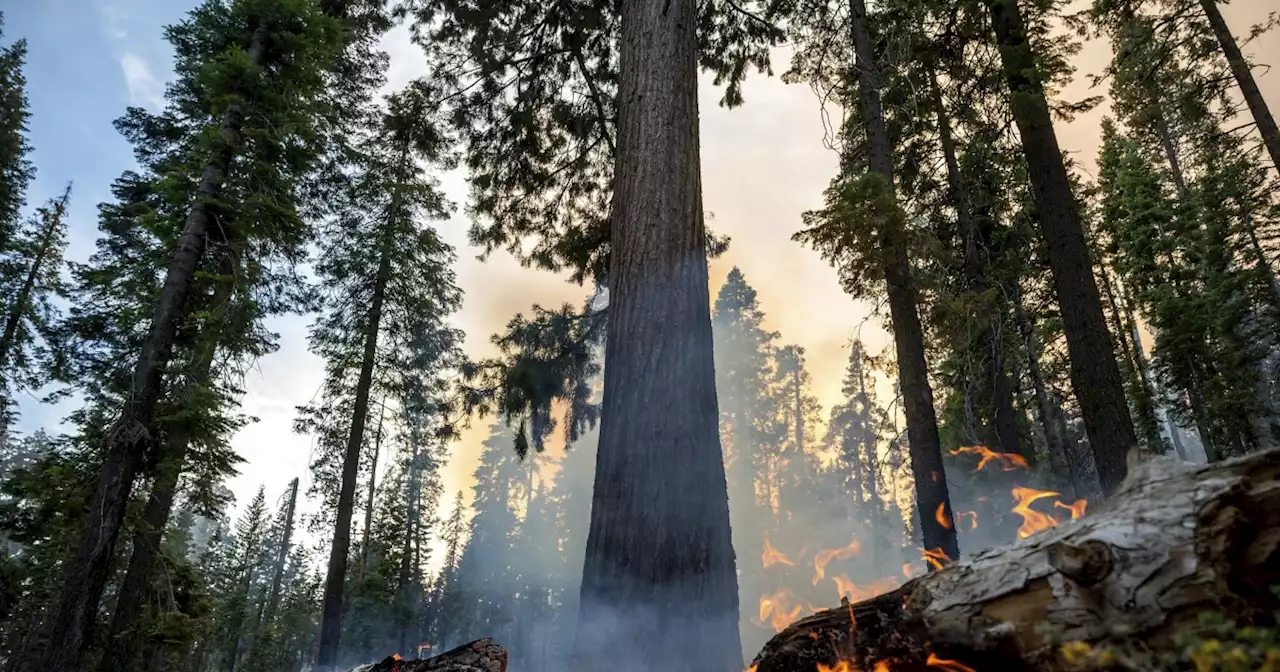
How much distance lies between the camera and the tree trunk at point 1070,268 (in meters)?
6.20

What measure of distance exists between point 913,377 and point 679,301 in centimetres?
514

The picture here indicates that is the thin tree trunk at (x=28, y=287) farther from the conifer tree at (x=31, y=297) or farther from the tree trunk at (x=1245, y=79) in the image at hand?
the tree trunk at (x=1245, y=79)

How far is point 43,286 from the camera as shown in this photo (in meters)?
20.5

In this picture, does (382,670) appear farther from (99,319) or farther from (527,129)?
(99,319)

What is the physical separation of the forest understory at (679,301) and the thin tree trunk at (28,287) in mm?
114

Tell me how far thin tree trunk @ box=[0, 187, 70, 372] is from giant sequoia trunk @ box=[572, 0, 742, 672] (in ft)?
81.6

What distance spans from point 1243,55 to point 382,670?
52.6 feet

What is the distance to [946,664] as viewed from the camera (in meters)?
2.10

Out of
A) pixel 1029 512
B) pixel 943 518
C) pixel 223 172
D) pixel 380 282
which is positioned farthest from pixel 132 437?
pixel 943 518

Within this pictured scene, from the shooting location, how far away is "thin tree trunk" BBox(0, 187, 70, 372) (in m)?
18.5

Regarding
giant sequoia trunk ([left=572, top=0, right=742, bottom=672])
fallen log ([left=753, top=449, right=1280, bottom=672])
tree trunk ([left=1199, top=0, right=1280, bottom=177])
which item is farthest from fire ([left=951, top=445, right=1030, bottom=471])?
tree trunk ([left=1199, top=0, right=1280, bottom=177])

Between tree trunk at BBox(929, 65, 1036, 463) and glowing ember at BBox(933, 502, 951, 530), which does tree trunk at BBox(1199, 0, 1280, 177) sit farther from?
glowing ember at BBox(933, 502, 951, 530)

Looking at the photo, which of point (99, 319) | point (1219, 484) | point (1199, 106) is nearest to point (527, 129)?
point (1219, 484)

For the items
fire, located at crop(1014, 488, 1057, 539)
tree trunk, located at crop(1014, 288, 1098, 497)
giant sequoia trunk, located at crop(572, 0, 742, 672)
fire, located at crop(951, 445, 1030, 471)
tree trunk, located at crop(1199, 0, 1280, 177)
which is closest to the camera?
giant sequoia trunk, located at crop(572, 0, 742, 672)
